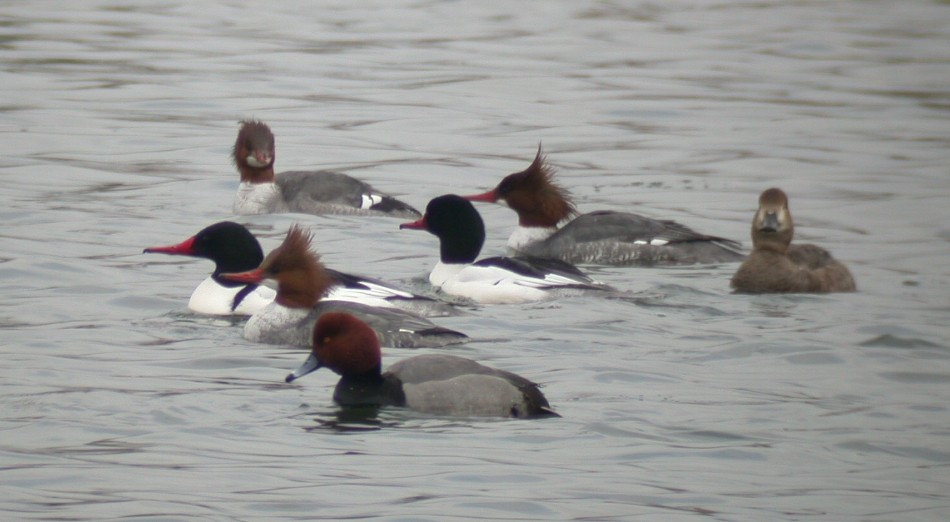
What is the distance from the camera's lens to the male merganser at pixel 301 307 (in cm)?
995

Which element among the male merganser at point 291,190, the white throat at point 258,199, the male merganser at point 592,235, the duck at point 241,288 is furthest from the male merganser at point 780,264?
the white throat at point 258,199

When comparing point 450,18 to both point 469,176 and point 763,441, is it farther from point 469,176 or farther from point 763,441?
point 763,441

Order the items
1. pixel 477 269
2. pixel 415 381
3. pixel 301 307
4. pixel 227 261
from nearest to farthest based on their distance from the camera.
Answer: pixel 415 381 → pixel 301 307 → pixel 227 261 → pixel 477 269

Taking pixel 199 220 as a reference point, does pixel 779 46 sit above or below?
above

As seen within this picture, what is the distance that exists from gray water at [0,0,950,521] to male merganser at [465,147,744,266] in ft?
0.64

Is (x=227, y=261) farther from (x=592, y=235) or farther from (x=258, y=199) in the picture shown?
(x=258, y=199)

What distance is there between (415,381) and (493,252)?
18.9 ft

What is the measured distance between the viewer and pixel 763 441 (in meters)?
8.02

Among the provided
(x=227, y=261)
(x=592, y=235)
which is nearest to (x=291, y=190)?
(x=592, y=235)

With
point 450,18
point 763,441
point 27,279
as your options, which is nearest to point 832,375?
point 763,441

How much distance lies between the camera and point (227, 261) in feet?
36.4

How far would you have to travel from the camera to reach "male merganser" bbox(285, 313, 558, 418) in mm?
8211

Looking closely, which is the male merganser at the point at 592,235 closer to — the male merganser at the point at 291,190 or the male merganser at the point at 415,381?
the male merganser at the point at 291,190

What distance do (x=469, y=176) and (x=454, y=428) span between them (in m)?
8.90
